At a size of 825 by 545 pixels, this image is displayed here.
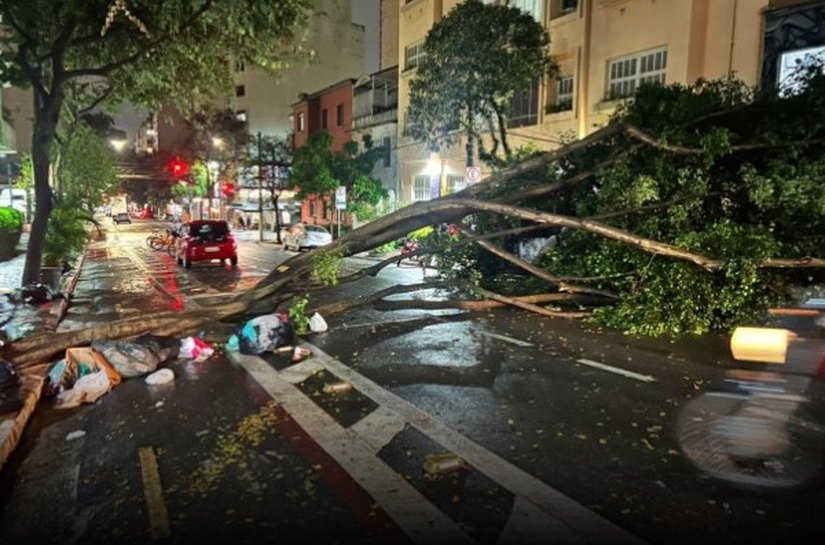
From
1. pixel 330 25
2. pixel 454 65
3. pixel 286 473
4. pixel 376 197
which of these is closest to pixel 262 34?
pixel 454 65

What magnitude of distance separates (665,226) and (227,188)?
179 feet

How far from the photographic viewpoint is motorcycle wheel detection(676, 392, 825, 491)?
439 cm

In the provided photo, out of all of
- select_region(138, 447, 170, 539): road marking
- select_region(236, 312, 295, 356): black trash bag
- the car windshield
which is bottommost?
select_region(138, 447, 170, 539): road marking

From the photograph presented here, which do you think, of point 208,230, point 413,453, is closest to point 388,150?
point 208,230

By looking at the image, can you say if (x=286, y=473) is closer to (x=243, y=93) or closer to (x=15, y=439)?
(x=15, y=439)

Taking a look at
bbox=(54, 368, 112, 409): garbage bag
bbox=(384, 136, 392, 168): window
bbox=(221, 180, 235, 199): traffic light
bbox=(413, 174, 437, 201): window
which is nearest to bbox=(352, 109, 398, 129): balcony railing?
bbox=(384, 136, 392, 168): window

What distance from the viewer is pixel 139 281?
61.8ft

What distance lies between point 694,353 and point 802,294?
2926 millimetres

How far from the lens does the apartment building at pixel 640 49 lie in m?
15.2

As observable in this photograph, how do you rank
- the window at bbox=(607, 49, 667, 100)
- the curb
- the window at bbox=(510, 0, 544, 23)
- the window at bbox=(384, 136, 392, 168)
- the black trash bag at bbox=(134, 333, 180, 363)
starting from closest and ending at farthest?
the curb → the black trash bag at bbox=(134, 333, 180, 363) → the window at bbox=(607, 49, 667, 100) → the window at bbox=(510, 0, 544, 23) → the window at bbox=(384, 136, 392, 168)

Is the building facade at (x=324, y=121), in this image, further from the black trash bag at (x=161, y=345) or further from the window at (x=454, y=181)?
the black trash bag at (x=161, y=345)

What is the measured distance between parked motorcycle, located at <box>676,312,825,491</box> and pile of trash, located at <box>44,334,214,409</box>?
5.93m

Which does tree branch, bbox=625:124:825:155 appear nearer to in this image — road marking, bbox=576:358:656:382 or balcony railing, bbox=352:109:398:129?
road marking, bbox=576:358:656:382

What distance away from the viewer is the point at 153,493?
13.9 ft
